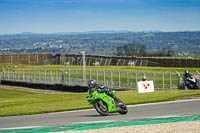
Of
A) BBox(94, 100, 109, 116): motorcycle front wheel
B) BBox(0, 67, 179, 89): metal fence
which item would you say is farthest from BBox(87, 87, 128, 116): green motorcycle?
BBox(0, 67, 179, 89): metal fence

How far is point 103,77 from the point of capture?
50.3 m

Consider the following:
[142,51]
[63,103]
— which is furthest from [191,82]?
[142,51]

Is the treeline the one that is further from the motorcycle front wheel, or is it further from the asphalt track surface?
the motorcycle front wheel

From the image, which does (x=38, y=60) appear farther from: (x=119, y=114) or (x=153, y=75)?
(x=119, y=114)

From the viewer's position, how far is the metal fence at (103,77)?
134 ft

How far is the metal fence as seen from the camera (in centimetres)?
4078

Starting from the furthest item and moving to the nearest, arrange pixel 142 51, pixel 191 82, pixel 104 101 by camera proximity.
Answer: pixel 142 51
pixel 191 82
pixel 104 101

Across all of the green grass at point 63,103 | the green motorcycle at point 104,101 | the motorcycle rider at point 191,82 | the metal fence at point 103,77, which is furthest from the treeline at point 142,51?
the green motorcycle at point 104,101

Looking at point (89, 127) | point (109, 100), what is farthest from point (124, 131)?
point (109, 100)

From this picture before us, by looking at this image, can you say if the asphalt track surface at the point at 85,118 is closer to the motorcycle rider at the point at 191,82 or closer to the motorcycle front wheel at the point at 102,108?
the motorcycle front wheel at the point at 102,108

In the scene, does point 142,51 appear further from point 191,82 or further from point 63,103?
point 63,103

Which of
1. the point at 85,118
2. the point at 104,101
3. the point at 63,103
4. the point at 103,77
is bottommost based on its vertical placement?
the point at 103,77

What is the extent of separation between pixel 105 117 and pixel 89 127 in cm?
248

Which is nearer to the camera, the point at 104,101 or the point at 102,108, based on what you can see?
the point at 104,101
